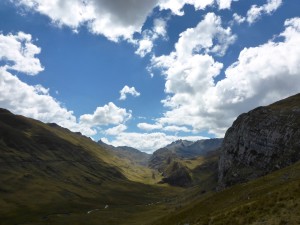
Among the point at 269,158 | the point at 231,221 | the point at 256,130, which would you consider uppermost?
the point at 256,130

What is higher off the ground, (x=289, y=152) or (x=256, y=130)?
(x=256, y=130)

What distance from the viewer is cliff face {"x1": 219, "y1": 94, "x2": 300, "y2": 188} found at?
102 meters

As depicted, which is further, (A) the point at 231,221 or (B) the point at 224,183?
(B) the point at 224,183

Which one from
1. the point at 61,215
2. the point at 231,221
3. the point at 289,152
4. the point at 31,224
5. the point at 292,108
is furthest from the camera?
the point at 61,215

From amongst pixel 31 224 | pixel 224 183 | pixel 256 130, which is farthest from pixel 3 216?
pixel 256 130

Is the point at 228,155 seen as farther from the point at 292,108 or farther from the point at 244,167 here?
the point at 292,108

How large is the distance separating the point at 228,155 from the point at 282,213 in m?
109

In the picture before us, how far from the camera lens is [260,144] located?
118 m

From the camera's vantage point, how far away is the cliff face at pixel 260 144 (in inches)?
4001

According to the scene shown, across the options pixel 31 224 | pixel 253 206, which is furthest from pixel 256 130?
pixel 31 224

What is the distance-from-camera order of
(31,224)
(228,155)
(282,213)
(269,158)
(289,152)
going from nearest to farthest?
(282,213) < (289,152) < (269,158) < (228,155) < (31,224)

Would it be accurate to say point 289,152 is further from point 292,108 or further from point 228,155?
point 228,155

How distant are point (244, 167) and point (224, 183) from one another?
31.1 feet

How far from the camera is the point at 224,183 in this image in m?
124
